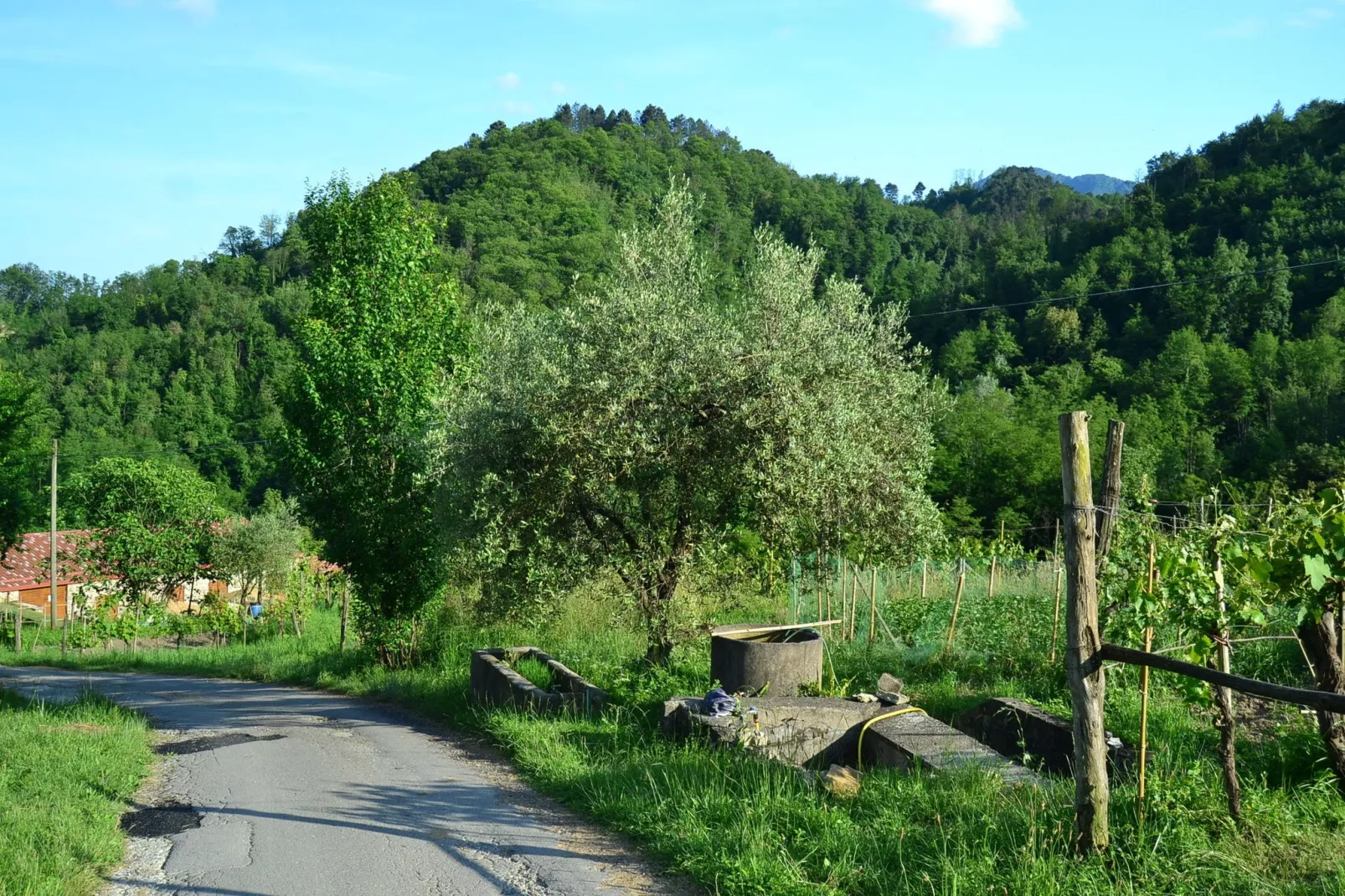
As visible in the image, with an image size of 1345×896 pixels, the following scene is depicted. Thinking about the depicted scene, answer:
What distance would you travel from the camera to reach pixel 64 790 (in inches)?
326

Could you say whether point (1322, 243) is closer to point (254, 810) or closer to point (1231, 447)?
point (1231, 447)

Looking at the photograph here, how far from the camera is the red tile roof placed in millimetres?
43906

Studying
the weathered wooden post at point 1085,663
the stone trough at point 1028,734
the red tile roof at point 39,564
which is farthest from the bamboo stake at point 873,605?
the red tile roof at point 39,564

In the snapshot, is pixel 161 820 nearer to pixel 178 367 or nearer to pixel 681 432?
pixel 681 432

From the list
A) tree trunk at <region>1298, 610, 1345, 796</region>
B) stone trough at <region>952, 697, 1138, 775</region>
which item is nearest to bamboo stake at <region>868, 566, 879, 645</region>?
stone trough at <region>952, 697, 1138, 775</region>

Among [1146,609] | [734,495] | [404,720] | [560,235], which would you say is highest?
[560,235]

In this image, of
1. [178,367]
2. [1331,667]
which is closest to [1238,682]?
Result: [1331,667]

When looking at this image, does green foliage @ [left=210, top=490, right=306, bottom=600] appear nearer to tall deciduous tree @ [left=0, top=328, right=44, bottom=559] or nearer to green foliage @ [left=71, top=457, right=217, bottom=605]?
green foliage @ [left=71, top=457, right=217, bottom=605]

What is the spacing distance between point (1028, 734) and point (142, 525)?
132 feet

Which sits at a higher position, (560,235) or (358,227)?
(560,235)

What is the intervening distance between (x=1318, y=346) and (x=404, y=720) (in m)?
46.7

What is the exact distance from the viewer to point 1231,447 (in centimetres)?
4969

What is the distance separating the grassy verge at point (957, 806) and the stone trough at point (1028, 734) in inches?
23.2

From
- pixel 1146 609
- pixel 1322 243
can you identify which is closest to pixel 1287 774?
pixel 1146 609
